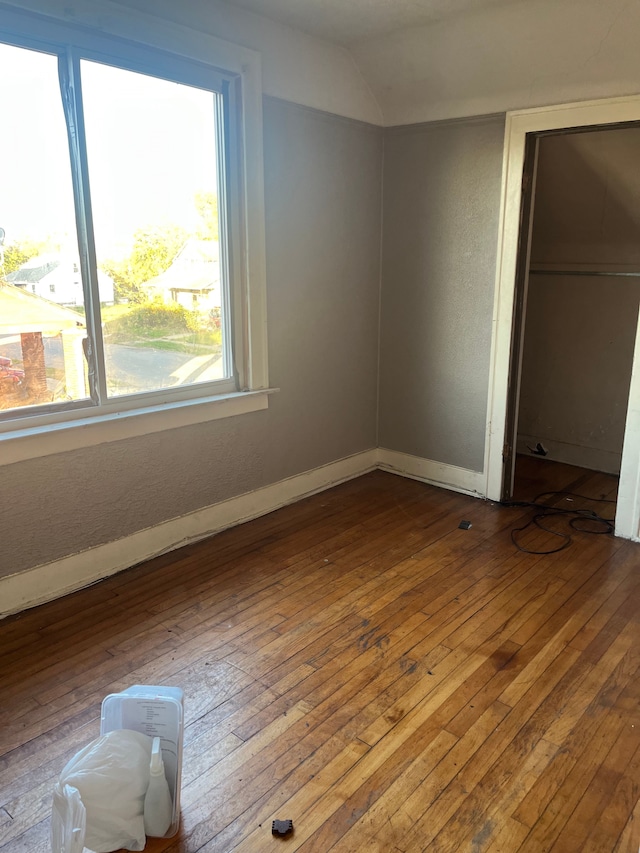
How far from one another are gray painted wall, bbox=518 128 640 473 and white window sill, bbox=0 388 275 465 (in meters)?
2.17

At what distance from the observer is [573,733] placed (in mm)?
1998

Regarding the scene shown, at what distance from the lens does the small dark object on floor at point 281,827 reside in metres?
1.64

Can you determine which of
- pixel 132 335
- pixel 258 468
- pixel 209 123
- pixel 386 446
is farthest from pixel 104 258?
pixel 386 446

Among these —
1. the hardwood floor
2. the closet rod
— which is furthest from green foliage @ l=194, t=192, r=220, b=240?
the closet rod

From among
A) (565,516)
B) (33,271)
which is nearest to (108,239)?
(33,271)

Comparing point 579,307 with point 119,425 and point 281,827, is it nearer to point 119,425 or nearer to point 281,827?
point 119,425

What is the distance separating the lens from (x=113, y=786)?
5.08 ft

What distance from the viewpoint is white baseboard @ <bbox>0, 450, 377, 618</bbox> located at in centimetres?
265

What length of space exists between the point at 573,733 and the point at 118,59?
3019 millimetres

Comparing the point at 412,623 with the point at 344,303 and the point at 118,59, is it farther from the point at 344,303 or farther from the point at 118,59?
the point at 118,59

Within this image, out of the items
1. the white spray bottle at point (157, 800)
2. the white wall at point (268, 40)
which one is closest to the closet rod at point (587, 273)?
the white wall at point (268, 40)

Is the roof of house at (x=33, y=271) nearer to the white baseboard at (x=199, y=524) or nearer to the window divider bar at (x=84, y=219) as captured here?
the window divider bar at (x=84, y=219)

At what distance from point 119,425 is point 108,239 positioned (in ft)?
2.64

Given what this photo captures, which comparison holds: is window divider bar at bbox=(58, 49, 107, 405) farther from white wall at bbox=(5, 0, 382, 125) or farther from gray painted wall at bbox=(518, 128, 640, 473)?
gray painted wall at bbox=(518, 128, 640, 473)
